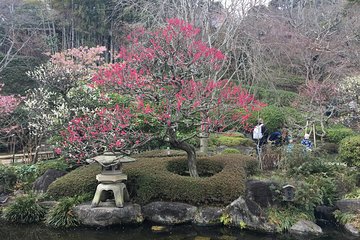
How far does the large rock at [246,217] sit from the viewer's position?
5.81m

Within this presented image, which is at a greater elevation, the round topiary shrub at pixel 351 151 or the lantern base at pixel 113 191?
the round topiary shrub at pixel 351 151

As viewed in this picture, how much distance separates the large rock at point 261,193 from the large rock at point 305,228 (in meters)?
0.58

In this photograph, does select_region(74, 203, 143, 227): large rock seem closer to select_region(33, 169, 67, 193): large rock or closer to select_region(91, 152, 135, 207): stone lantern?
select_region(91, 152, 135, 207): stone lantern

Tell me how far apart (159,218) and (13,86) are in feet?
45.5

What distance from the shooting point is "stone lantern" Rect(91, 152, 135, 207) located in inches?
237

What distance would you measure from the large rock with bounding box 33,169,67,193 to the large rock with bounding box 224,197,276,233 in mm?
3894

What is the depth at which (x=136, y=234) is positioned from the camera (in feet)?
18.3

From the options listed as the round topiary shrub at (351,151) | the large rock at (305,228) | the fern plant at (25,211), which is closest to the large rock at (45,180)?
the fern plant at (25,211)

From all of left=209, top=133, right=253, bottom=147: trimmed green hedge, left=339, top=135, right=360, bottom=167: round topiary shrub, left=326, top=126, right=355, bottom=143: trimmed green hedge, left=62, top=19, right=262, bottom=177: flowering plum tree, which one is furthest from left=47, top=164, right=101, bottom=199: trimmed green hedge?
left=326, top=126, right=355, bottom=143: trimmed green hedge

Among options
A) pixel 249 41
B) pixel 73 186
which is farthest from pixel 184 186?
pixel 249 41

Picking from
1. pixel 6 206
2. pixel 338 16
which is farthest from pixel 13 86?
pixel 338 16

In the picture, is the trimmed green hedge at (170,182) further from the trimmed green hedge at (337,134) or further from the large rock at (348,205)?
the trimmed green hedge at (337,134)

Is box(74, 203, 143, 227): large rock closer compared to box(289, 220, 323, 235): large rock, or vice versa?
box(289, 220, 323, 235): large rock

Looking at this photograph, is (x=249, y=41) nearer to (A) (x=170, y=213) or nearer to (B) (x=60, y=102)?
(B) (x=60, y=102)
